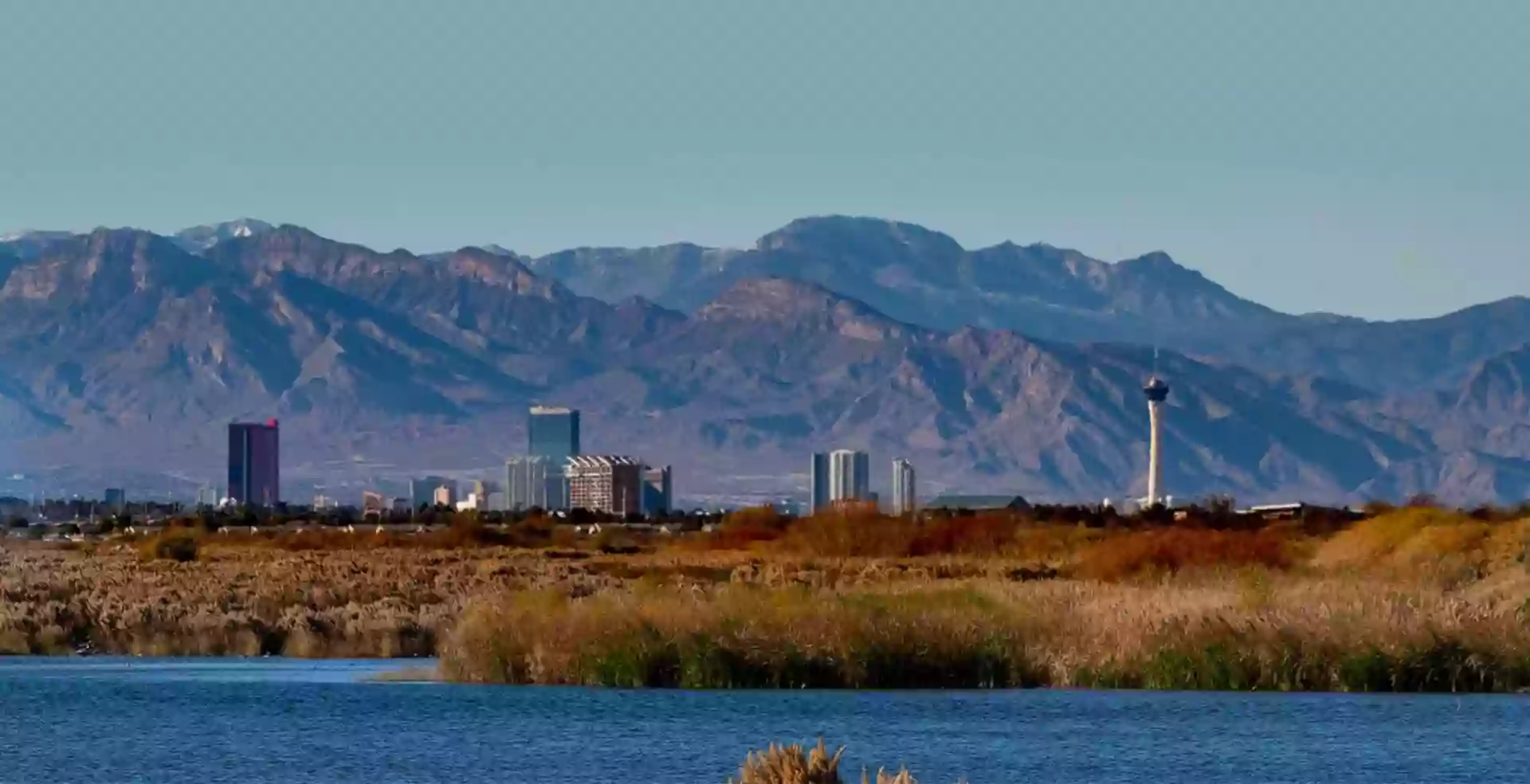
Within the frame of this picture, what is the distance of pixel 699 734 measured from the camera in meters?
44.5

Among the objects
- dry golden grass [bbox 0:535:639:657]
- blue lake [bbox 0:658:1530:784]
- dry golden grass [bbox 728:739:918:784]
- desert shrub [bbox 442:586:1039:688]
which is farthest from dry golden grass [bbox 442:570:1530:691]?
dry golden grass [bbox 728:739:918:784]

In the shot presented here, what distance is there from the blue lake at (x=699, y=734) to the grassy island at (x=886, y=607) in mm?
879

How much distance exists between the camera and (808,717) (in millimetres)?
46406

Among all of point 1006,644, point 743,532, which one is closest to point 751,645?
point 1006,644

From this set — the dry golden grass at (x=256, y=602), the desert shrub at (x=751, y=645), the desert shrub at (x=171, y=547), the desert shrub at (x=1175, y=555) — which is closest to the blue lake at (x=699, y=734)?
the desert shrub at (x=751, y=645)

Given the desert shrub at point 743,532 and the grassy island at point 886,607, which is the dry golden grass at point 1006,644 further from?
the desert shrub at point 743,532

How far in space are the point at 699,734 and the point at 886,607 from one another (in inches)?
355

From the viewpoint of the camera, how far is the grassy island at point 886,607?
2010 inches

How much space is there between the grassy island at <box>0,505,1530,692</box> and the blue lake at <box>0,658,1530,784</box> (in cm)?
88

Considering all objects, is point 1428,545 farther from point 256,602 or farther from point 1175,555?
point 256,602

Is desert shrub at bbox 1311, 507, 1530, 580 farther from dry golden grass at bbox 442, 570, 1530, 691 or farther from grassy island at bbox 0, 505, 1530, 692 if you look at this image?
dry golden grass at bbox 442, 570, 1530, 691

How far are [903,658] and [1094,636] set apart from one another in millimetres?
3174

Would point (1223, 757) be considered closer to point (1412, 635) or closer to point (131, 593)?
point (1412, 635)

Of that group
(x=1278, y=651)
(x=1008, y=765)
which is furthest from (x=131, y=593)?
(x=1008, y=765)
